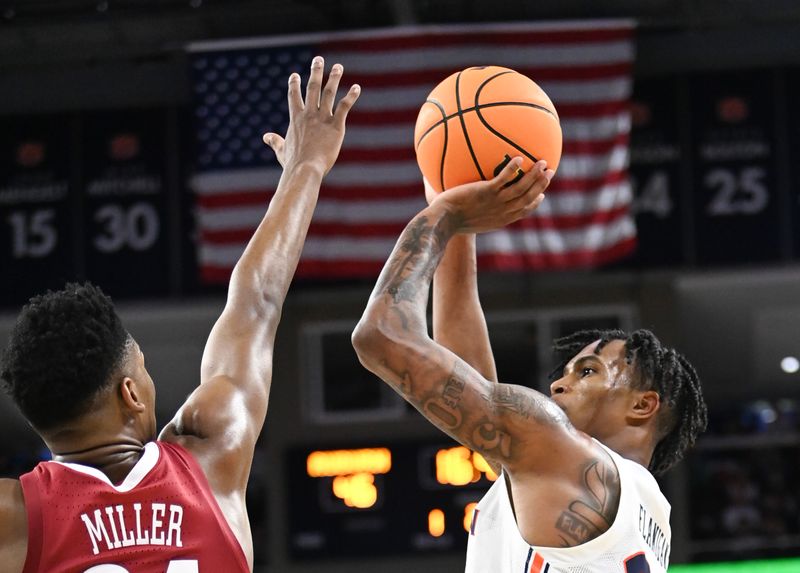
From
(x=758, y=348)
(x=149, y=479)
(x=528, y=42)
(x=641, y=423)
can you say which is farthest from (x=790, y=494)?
(x=149, y=479)

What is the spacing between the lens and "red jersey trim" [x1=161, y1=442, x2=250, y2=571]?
8.32 feet

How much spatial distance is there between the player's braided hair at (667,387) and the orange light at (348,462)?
7.82 metres

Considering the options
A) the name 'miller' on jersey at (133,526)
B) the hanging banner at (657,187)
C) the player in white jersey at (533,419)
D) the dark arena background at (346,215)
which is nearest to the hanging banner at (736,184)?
the dark arena background at (346,215)

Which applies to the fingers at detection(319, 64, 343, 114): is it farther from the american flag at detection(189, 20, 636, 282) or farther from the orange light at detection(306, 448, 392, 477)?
the orange light at detection(306, 448, 392, 477)

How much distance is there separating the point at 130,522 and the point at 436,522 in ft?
29.6

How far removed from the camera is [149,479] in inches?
99.3

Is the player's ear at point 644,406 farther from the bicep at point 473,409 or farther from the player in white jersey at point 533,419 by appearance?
the bicep at point 473,409

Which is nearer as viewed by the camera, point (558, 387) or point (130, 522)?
point (130, 522)

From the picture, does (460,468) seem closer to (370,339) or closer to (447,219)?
(447,219)

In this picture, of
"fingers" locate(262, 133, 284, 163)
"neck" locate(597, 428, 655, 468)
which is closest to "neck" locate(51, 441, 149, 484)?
"fingers" locate(262, 133, 284, 163)

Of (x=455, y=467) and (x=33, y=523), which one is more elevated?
(x=33, y=523)

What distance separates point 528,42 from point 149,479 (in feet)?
30.7

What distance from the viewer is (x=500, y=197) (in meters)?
3.32

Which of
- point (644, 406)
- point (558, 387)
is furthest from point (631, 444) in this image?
point (558, 387)
